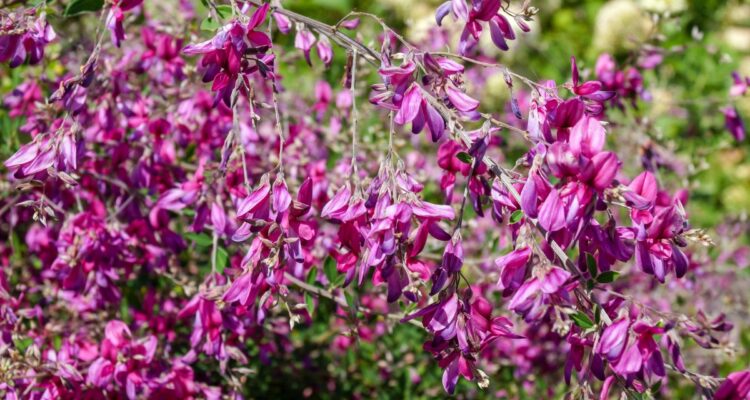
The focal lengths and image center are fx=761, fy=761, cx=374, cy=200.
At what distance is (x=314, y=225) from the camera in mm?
1524

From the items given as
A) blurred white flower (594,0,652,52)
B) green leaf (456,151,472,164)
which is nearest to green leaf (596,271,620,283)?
green leaf (456,151,472,164)

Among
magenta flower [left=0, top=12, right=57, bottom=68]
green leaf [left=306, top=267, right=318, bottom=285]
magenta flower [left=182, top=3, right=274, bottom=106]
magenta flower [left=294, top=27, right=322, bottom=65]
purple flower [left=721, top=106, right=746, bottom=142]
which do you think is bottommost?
purple flower [left=721, top=106, right=746, bottom=142]

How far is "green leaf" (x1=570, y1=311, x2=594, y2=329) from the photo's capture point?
43.1 inches

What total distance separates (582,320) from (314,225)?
2.00 ft

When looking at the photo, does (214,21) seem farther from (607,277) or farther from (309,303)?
(607,277)

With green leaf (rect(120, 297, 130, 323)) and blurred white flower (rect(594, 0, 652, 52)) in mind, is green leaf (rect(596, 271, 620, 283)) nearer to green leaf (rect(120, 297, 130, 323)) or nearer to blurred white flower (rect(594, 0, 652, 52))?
green leaf (rect(120, 297, 130, 323))

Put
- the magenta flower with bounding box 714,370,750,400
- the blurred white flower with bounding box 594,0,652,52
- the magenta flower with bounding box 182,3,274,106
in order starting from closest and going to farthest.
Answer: the magenta flower with bounding box 714,370,750,400 → the magenta flower with bounding box 182,3,274,106 → the blurred white flower with bounding box 594,0,652,52

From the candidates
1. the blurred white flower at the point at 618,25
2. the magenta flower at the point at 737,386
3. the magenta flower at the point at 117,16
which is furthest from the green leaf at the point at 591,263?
the blurred white flower at the point at 618,25

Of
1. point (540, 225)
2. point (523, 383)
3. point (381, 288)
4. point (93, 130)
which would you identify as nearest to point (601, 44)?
point (523, 383)

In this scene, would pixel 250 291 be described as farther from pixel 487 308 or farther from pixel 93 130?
pixel 93 130

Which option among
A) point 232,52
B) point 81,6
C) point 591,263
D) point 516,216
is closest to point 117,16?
point 81,6

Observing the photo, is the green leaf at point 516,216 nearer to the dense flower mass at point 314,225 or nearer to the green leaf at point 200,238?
the dense flower mass at point 314,225

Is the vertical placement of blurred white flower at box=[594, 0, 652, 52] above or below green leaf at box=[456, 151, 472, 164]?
below

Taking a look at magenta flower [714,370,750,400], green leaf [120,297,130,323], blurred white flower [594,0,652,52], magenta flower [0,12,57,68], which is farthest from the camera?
blurred white flower [594,0,652,52]
